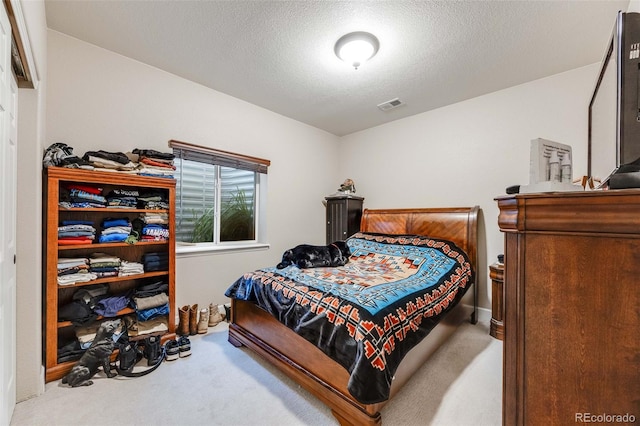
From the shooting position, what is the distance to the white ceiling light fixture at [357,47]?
2076 mm

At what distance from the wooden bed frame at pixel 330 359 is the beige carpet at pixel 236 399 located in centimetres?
11

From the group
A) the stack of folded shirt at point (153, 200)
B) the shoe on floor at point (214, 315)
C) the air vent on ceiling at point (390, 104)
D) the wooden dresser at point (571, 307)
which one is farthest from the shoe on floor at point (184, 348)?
the air vent on ceiling at point (390, 104)

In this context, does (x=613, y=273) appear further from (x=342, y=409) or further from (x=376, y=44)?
(x=376, y=44)

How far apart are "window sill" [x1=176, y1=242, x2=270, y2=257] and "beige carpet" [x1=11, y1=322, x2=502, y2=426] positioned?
1071mm

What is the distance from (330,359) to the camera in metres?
1.62

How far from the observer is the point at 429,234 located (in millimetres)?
3381

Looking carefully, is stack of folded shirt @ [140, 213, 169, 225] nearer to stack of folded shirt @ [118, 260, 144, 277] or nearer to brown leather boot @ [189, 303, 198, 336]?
stack of folded shirt @ [118, 260, 144, 277]

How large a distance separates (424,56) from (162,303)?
3.19m

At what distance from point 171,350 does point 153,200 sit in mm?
1301

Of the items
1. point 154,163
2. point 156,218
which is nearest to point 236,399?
point 156,218

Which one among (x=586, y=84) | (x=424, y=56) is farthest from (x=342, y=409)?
(x=586, y=84)
